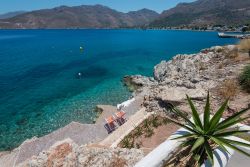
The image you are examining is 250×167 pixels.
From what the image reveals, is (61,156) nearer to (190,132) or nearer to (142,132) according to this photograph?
(142,132)

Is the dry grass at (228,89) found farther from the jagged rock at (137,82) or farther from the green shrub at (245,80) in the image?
the jagged rock at (137,82)

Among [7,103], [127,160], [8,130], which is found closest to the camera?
[127,160]

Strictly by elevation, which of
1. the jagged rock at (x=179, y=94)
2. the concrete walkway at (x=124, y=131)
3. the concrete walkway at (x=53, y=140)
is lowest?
the concrete walkway at (x=53, y=140)

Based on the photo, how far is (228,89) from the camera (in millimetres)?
12242

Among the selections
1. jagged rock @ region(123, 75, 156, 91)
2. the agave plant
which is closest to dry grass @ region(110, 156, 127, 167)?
the agave plant

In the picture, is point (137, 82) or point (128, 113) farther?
point (137, 82)

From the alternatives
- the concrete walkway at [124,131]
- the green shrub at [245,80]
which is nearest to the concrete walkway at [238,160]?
the concrete walkway at [124,131]

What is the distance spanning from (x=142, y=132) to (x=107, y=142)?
1745mm

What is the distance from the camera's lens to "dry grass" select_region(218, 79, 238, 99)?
463 inches

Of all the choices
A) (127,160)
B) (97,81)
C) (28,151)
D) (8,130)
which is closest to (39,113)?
(8,130)

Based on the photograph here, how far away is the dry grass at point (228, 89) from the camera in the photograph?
463 inches

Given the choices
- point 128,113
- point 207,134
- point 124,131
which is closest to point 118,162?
point 207,134

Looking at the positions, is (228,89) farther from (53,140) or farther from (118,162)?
(53,140)

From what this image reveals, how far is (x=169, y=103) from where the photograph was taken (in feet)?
41.4
